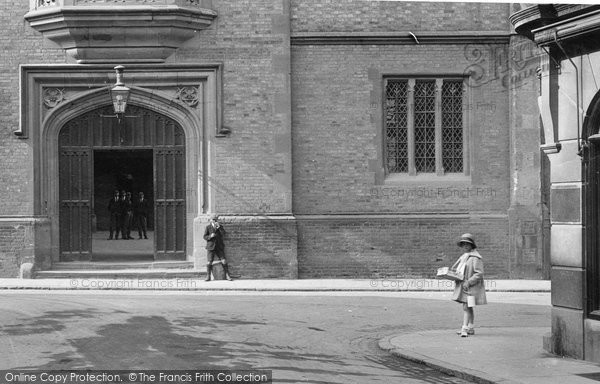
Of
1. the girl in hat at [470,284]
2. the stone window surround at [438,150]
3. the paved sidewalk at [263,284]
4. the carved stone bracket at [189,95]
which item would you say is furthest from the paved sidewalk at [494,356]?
the carved stone bracket at [189,95]

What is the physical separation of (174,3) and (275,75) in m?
2.61

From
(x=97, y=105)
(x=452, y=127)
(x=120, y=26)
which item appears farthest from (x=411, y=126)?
(x=97, y=105)

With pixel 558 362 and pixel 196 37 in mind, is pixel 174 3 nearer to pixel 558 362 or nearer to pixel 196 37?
pixel 196 37

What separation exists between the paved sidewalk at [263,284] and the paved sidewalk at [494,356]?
6581 mm

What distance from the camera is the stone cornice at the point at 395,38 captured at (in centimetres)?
2336

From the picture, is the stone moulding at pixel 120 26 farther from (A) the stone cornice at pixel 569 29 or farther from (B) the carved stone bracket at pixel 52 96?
(A) the stone cornice at pixel 569 29

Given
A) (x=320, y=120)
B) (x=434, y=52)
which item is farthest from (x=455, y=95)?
(x=320, y=120)

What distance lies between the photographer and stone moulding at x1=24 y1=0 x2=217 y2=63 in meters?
22.7

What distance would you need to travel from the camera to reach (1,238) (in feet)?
76.0

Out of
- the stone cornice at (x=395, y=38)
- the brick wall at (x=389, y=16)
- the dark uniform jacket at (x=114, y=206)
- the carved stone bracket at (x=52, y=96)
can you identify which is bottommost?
the dark uniform jacket at (x=114, y=206)

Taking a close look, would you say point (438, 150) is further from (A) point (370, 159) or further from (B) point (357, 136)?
(B) point (357, 136)

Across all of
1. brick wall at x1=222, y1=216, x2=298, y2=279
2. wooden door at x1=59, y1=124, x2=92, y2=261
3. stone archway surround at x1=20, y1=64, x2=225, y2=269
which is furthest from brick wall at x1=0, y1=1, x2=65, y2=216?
brick wall at x1=222, y1=216, x2=298, y2=279

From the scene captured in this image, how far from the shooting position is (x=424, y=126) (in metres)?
24.0

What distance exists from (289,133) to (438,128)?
10.9 feet
